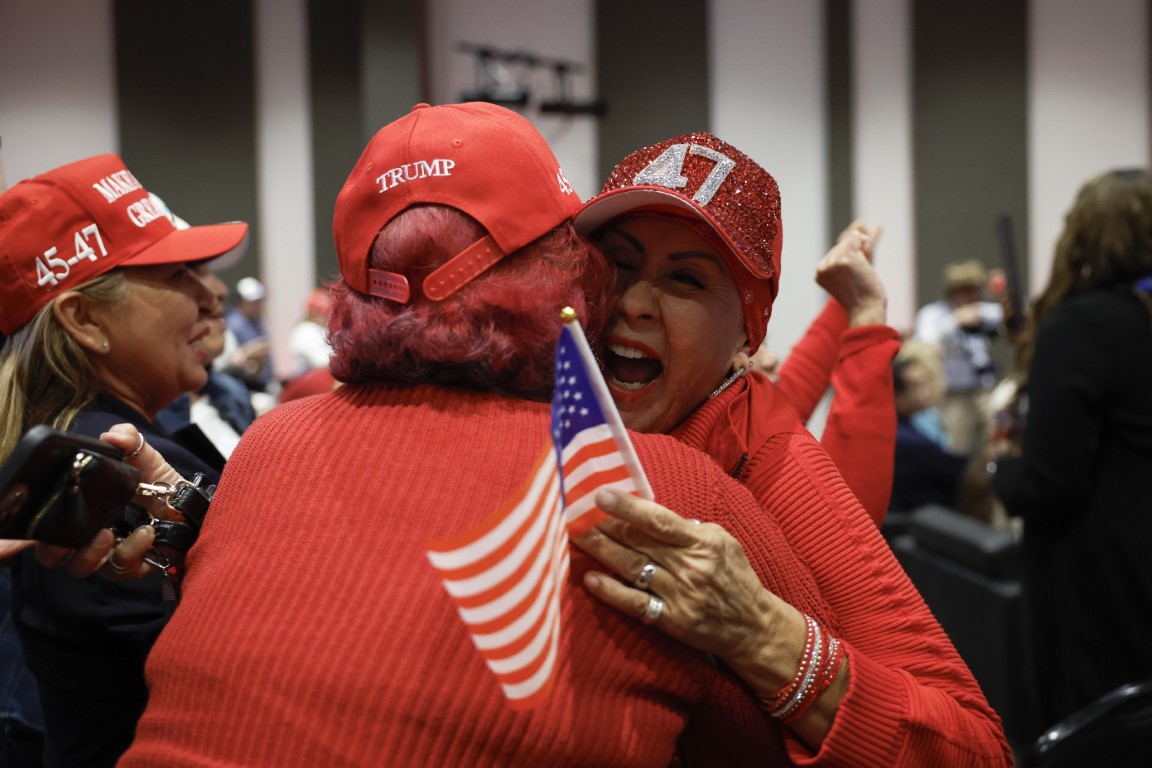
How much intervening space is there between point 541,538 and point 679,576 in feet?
0.56

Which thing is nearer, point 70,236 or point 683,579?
point 683,579

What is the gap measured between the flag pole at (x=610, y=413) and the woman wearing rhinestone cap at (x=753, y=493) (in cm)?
4

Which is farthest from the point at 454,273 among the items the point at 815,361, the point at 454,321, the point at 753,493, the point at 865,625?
the point at 815,361

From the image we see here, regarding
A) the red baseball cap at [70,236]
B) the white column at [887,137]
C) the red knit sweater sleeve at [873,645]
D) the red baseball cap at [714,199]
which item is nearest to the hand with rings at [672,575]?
the red knit sweater sleeve at [873,645]

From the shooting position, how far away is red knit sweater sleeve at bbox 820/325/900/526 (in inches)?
65.7

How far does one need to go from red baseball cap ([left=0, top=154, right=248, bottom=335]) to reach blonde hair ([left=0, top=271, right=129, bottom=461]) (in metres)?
0.04

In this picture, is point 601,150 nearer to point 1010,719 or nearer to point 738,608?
point 1010,719

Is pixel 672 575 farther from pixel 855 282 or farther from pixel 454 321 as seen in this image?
pixel 855 282

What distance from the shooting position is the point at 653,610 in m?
1.03

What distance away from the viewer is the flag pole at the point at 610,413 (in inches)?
38.8

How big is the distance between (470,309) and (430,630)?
339mm

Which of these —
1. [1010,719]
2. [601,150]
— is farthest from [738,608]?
[601,150]

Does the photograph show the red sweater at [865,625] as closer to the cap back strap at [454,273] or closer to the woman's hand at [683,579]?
the woman's hand at [683,579]

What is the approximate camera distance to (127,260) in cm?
183
